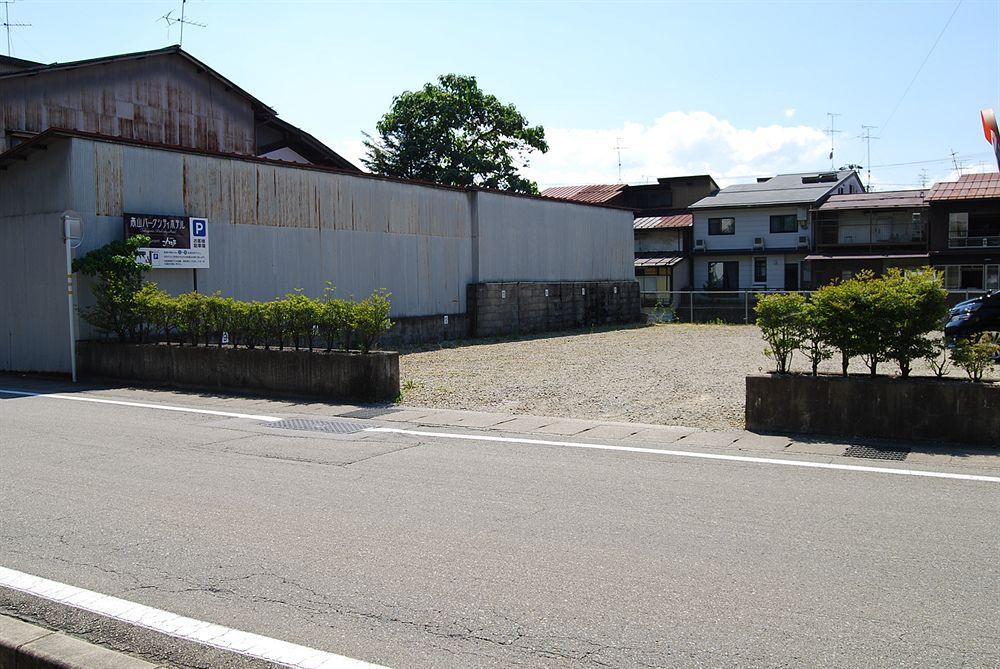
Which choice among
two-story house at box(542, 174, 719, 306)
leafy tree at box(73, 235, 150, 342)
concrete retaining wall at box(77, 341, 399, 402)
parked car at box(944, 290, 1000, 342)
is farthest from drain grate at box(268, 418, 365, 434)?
two-story house at box(542, 174, 719, 306)

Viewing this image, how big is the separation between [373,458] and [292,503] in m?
1.98

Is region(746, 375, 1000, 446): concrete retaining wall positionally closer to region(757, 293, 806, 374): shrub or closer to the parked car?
region(757, 293, 806, 374): shrub

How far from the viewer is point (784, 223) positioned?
50.1m

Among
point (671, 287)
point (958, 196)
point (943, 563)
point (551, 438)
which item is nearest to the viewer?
point (943, 563)

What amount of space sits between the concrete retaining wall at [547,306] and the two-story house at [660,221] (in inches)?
375

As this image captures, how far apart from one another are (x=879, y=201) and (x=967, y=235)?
198 inches

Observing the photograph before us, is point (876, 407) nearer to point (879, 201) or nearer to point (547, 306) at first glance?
point (547, 306)

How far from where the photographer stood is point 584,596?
4.83 metres

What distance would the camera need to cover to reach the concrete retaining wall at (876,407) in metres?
9.29

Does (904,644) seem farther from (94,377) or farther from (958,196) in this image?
(958,196)

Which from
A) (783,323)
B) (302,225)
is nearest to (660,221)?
(302,225)

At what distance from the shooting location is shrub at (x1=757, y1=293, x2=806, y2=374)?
35.3 ft

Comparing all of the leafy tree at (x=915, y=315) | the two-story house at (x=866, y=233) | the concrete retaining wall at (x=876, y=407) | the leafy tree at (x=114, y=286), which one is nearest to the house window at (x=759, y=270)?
the two-story house at (x=866, y=233)

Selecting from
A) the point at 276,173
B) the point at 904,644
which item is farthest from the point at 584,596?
the point at 276,173
